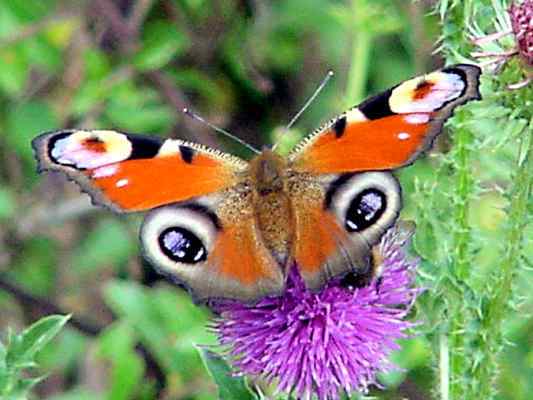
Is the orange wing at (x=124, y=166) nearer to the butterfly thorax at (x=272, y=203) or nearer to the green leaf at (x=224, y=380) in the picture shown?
the butterfly thorax at (x=272, y=203)

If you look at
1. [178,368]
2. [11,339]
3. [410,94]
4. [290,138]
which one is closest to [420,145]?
[410,94]

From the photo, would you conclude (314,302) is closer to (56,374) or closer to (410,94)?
(410,94)

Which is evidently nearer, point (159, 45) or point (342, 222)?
point (342, 222)

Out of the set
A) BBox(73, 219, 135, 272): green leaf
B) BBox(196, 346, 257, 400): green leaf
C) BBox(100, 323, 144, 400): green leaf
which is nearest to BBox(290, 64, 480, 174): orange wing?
BBox(196, 346, 257, 400): green leaf

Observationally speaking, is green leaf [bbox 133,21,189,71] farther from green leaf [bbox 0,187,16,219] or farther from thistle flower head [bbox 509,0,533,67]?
thistle flower head [bbox 509,0,533,67]

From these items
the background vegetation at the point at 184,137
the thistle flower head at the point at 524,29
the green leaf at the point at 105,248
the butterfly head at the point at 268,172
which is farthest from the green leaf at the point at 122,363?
the thistle flower head at the point at 524,29

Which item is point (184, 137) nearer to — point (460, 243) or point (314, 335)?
point (460, 243)

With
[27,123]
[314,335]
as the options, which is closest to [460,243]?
[314,335]
